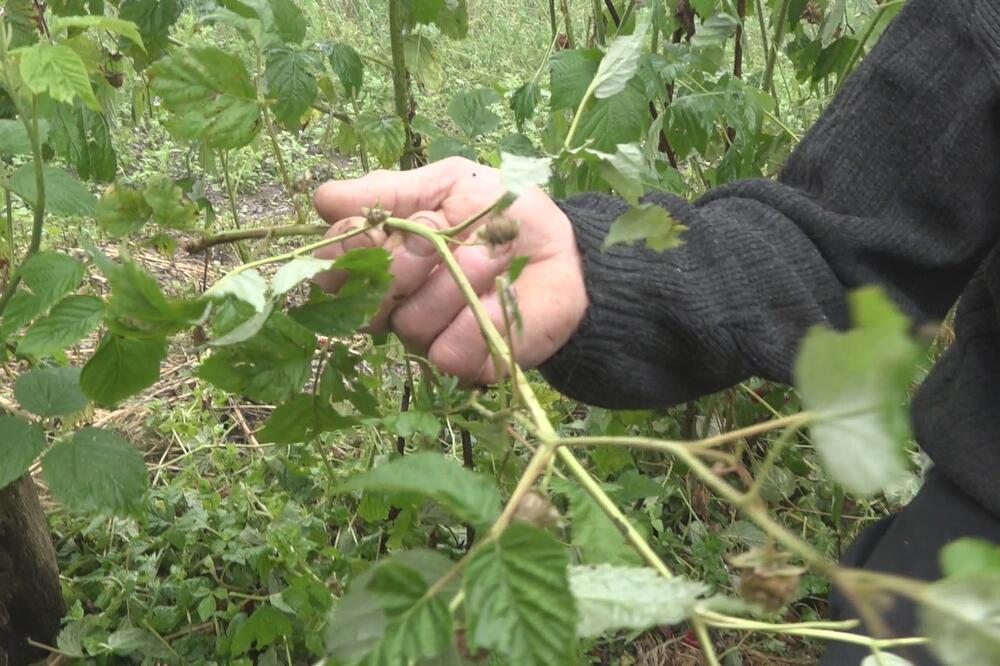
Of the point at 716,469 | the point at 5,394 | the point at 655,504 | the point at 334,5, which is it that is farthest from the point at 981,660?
the point at 334,5

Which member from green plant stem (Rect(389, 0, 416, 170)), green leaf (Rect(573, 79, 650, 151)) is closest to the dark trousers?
green leaf (Rect(573, 79, 650, 151))

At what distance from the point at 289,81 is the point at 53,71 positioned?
32 centimetres

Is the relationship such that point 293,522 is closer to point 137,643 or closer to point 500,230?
point 137,643

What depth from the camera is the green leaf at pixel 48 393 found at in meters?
0.84

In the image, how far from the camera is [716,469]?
365mm

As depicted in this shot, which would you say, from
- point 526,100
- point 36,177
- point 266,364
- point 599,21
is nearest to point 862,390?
point 266,364

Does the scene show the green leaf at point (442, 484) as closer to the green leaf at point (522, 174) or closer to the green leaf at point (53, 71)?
the green leaf at point (522, 174)

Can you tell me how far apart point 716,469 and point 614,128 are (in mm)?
739

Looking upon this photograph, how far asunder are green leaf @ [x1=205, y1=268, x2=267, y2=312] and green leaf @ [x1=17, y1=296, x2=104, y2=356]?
161mm

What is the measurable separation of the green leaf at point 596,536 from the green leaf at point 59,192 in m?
0.58

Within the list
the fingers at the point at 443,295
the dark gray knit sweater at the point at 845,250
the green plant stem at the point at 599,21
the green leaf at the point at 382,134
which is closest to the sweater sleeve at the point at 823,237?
the dark gray knit sweater at the point at 845,250

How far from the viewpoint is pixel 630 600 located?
0.36 metres

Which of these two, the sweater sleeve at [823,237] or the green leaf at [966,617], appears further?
the sweater sleeve at [823,237]

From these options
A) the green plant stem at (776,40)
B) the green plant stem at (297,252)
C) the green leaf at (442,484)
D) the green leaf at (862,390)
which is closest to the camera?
the green leaf at (862,390)
